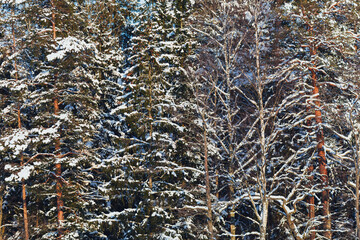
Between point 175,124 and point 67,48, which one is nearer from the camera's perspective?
point 67,48

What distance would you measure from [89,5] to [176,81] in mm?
11789

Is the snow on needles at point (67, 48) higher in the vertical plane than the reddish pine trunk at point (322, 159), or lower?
higher

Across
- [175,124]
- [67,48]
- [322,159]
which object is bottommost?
[322,159]

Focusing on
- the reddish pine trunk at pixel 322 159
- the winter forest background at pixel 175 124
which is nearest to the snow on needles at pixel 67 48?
the winter forest background at pixel 175 124

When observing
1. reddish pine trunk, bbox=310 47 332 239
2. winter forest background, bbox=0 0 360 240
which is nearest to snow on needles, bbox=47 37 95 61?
winter forest background, bbox=0 0 360 240

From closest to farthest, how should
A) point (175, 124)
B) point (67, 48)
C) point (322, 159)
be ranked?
1. point (67, 48)
2. point (322, 159)
3. point (175, 124)

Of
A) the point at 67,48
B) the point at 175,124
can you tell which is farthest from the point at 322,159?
the point at 67,48

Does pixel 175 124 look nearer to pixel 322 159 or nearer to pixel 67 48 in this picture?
pixel 67 48

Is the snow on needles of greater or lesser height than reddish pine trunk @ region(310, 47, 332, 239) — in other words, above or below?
above

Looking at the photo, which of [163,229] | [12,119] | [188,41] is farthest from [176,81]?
[12,119]

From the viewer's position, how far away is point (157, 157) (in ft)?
45.5

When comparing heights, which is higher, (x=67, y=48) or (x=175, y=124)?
(x=67, y=48)

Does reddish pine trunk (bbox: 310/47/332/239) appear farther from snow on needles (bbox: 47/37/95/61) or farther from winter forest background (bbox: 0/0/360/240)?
snow on needles (bbox: 47/37/95/61)

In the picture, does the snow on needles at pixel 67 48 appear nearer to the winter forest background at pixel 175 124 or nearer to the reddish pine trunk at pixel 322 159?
the winter forest background at pixel 175 124
